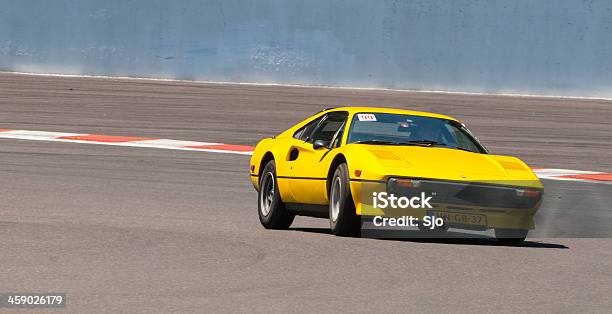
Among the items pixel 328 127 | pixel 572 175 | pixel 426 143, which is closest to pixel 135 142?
pixel 572 175

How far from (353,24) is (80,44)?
6305 millimetres

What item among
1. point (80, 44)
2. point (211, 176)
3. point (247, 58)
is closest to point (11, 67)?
point (80, 44)

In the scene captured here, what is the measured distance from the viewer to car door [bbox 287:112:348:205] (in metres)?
10.3

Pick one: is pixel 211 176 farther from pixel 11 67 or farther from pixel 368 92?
pixel 11 67

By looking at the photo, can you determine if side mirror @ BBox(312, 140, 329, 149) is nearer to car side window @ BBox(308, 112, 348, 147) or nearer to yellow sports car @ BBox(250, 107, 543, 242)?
yellow sports car @ BBox(250, 107, 543, 242)

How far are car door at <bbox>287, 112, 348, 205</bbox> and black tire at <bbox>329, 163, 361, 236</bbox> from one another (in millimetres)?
183

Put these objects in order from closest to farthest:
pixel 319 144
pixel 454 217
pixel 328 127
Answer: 1. pixel 454 217
2. pixel 319 144
3. pixel 328 127

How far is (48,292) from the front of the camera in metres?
7.02

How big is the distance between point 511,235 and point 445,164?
73 cm

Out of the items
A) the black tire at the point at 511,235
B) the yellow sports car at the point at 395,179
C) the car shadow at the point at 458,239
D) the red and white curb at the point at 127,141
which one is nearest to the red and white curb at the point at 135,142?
the red and white curb at the point at 127,141

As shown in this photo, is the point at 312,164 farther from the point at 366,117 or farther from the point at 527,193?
the point at 527,193

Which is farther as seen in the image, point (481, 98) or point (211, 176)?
point (481, 98)

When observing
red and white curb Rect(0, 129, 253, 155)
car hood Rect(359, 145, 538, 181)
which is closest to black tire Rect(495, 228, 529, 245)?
car hood Rect(359, 145, 538, 181)

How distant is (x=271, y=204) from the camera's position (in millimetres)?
10852
